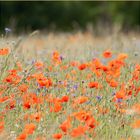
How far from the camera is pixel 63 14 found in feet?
78.8

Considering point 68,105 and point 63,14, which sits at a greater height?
point 63,14

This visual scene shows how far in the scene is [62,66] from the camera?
526 centimetres

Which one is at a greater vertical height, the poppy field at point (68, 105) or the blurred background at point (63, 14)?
the blurred background at point (63, 14)

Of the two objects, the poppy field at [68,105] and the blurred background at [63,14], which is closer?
the poppy field at [68,105]

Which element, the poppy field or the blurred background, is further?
the blurred background

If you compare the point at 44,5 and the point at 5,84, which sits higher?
the point at 44,5

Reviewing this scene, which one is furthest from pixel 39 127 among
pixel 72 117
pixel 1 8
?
pixel 1 8

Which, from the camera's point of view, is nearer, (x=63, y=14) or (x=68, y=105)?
(x=68, y=105)

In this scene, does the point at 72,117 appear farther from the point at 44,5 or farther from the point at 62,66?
the point at 44,5

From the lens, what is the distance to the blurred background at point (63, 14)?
22812 millimetres

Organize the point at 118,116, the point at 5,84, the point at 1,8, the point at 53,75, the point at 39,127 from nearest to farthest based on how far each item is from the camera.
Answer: the point at 39,127 → the point at 118,116 → the point at 5,84 → the point at 53,75 → the point at 1,8

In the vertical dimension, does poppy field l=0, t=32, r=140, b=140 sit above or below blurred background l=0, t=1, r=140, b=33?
below

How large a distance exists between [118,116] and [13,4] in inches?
760

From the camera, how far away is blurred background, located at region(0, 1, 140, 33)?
2281cm
